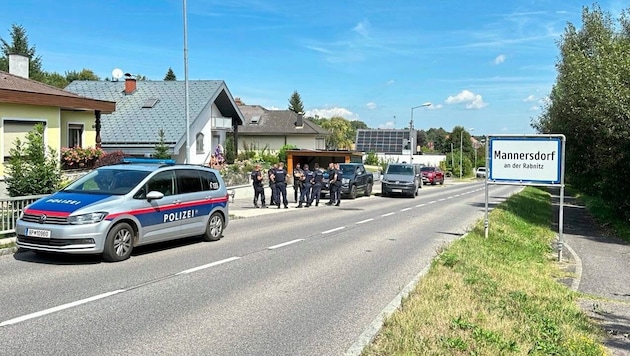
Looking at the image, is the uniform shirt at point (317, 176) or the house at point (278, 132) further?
the house at point (278, 132)

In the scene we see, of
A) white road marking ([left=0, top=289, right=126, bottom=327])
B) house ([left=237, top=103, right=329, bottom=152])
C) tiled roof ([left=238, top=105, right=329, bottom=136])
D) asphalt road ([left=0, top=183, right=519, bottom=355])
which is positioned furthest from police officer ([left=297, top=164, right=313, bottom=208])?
tiled roof ([left=238, top=105, right=329, bottom=136])

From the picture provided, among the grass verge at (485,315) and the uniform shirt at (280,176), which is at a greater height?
the uniform shirt at (280,176)

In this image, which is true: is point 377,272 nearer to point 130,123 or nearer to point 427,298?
point 427,298

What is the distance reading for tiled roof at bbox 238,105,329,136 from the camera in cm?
5850

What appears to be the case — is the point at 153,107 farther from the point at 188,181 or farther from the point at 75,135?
the point at 188,181

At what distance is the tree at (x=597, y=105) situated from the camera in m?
19.0

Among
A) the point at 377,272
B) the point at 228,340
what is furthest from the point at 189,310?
the point at 377,272

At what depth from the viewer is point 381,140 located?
366 ft

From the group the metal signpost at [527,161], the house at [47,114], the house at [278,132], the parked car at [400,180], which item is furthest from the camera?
the house at [278,132]

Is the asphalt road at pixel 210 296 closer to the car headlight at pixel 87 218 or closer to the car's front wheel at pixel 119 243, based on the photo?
the car's front wheel at pixel 119 243

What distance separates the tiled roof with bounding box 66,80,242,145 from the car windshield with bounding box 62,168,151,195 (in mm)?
20336

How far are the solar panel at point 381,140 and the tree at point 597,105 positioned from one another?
80445 mm

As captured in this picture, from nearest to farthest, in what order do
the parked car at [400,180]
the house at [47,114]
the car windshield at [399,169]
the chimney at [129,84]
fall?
the house at [47,114] < the parked car at [400,180] < the car windshield at [399,169] < the chimney at [129,84]

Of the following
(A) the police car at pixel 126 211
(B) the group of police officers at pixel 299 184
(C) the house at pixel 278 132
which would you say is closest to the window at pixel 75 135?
(B) the group of police officers at pixel 299 184
